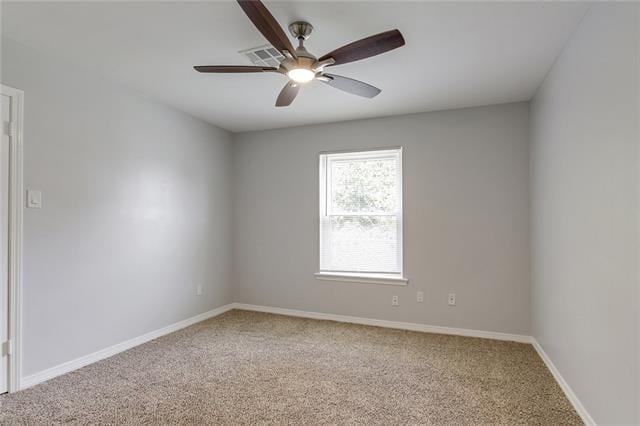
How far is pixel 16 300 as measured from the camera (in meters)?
2.53

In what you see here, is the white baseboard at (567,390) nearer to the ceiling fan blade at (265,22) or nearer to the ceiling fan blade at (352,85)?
the ceiling fan blade at (352,85)

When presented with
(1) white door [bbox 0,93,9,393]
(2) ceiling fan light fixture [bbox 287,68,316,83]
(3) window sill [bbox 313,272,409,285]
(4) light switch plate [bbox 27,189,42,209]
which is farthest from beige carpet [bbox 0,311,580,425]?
(2) ceiling fan light fixture [bbox 287,68,316,83]

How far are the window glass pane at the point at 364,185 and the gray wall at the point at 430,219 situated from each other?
0.21m

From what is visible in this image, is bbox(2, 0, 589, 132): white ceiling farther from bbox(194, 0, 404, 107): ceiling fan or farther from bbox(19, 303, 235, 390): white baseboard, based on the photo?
bbox(19, 303, 235, 390): white baseboard

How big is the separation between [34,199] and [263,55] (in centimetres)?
198

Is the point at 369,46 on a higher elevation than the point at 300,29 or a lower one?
lower

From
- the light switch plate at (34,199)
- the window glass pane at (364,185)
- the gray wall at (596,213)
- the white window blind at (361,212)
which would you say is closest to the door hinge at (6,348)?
the light switch plate at (34,199)

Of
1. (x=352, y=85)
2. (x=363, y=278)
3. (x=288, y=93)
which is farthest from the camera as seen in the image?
(x=363, y=278)

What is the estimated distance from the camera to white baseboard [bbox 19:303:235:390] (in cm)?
265

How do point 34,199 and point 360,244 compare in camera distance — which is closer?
point 34,199

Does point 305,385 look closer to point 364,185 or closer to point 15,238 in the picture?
point 15,238

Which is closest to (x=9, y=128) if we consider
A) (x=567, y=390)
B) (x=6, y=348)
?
(x=6, y=348)

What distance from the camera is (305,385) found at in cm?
266

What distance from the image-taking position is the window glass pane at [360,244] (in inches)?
167
